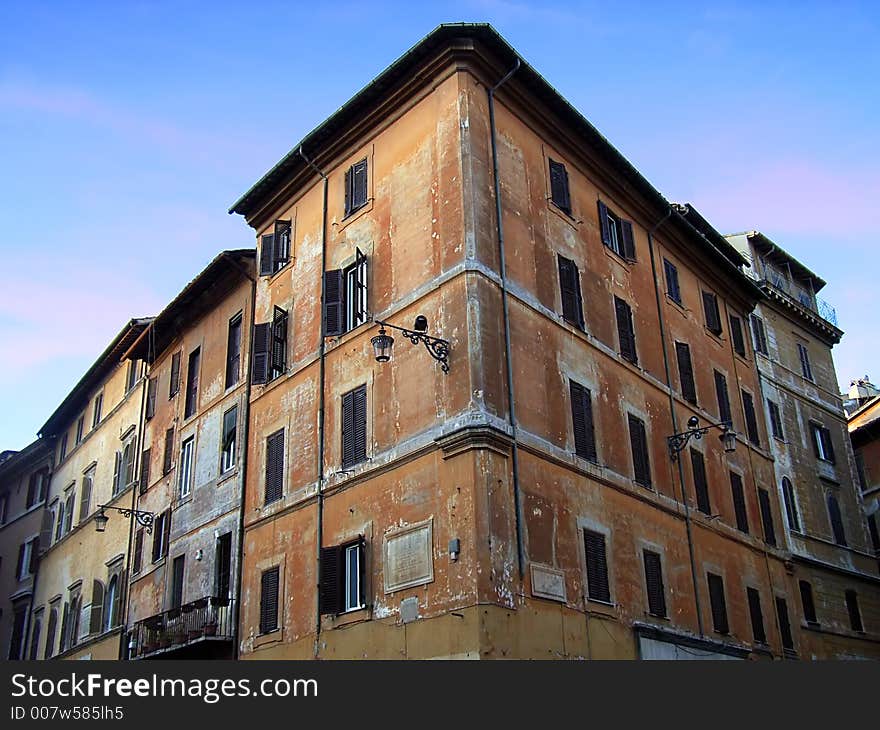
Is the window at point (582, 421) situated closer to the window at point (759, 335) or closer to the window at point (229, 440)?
the window at point (229, 440)

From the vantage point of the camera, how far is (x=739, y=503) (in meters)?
26.8

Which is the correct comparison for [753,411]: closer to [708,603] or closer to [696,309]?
[696,309]

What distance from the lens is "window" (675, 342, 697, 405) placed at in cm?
2592

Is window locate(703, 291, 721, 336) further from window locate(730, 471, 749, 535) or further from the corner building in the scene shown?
window locate(730, 471, 749, 535)

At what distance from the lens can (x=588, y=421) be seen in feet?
68.3

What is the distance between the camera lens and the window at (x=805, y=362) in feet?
116

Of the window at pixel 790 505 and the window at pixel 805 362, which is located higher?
the window at pixel 805 362

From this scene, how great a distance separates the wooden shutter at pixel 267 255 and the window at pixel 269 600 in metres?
7.94

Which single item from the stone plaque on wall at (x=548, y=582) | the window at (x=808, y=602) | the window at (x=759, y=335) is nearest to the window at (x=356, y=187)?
the stone plaque on wall at (x=548, y=582)

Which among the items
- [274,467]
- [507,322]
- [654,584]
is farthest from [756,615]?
[274,467]

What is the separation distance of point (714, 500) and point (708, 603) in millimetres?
3230

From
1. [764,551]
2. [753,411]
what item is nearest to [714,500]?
[764,551]

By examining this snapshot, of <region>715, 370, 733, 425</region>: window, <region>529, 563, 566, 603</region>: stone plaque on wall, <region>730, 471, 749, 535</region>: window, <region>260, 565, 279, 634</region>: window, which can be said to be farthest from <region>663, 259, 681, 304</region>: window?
<region>260, 565, 279, 634</region>: window

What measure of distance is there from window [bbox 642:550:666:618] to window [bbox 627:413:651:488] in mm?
1703
